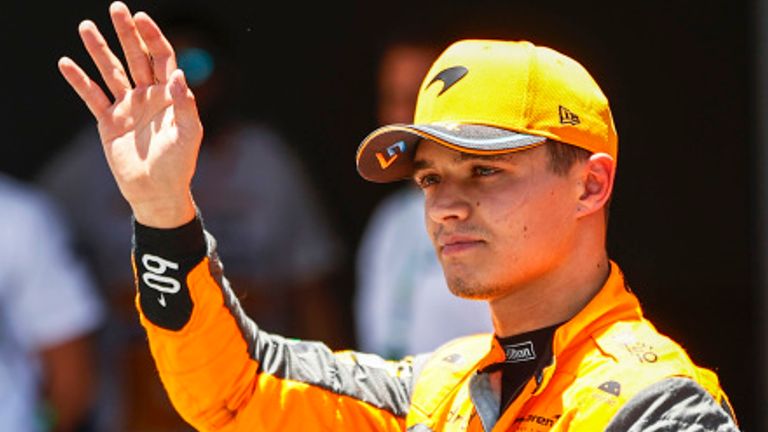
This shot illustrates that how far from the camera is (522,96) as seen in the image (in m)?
2.96

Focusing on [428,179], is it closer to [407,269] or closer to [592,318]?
[592,318]

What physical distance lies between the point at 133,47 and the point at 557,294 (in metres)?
0.93

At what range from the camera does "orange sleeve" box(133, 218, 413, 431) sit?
3.05 meters

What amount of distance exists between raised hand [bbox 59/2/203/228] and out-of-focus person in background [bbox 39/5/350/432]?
2608mm

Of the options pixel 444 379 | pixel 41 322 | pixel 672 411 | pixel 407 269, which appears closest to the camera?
pixel 672 411

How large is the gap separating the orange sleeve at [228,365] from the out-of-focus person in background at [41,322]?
2.38 metres

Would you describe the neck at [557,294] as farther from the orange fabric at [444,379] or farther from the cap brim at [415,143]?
the cap brim at [415,143]

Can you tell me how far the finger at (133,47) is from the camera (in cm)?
304

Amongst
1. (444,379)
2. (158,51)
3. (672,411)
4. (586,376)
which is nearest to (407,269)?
(444,379)

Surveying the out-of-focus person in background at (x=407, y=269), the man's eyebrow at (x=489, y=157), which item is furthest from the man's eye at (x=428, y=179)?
the out-of-focus person in background at (x=407, y=269)

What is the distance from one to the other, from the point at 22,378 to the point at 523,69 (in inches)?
118

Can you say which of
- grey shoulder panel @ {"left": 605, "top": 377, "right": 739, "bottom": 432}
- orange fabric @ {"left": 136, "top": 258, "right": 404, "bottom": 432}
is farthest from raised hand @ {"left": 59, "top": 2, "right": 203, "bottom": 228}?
grey shoulder panel @ {"left": 605, "top": 377, "right": 739, "bottom": 432}

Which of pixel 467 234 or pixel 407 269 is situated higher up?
pixel 467 234

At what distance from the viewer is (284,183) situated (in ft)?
19.3
